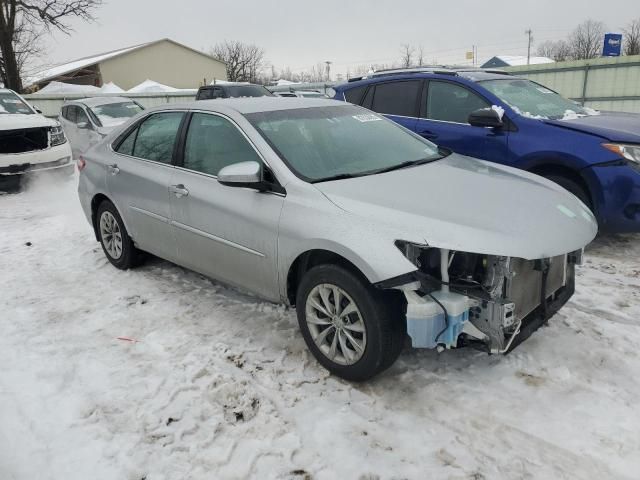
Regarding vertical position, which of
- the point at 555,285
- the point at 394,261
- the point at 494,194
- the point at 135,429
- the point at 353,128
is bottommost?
the point at 135,429

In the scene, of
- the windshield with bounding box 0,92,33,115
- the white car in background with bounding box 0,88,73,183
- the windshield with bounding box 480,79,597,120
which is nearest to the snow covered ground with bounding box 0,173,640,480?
the windshield with bounding box 480,79,597,120

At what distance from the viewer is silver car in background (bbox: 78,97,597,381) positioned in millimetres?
2803

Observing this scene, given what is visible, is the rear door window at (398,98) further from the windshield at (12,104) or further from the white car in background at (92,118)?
the windshield at (12,104)

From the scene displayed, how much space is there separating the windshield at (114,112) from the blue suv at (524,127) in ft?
22.7

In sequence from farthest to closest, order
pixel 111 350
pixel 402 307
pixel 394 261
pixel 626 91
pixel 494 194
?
pixel 626 91, pixel 111 350, pixel 494 194, pixel 402 307, pixel 394 261

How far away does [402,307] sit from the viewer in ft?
9.77

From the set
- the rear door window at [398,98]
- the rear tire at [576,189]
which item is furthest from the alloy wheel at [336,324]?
the rear door window at [398,98]

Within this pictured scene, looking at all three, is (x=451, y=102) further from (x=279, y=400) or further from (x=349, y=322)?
(x=279, y=400)

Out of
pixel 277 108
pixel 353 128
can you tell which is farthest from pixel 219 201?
pixel 353 128

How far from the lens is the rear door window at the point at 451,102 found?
5.89 metres

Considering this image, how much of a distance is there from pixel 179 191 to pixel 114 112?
9.23 metres

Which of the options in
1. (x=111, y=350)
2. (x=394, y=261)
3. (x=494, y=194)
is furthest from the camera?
(x=111, y=350)

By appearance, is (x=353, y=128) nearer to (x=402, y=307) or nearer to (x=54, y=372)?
(x=402, y=307)

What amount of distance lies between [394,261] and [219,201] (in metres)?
1.56
